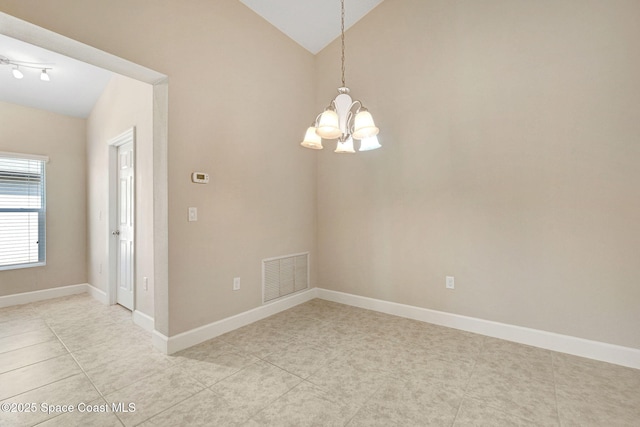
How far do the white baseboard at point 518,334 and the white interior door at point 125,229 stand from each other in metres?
2.95

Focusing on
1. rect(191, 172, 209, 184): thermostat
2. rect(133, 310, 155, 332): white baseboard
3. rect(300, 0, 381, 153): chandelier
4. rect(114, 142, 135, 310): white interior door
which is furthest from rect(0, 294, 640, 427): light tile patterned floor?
rect(300, 0, 381, 153): chandelier

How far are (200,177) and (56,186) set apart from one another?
318 centimetres

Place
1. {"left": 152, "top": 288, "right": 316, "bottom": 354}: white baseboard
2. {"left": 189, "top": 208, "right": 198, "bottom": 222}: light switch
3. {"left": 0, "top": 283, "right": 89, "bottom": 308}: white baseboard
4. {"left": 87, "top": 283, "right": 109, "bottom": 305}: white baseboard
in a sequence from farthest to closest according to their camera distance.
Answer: {"left": 87, "top": 283, "right": 109, "bottom": 305}: white baseboard → {"left": 0, "top": 283, "right": 89, "bottom": 308}: white baseboard → {"left": 189, "top": 208, "right": 198, "bottom": 222}: light switch → {"left": 152, "top": 288, "right": 316, "bottom": 354}: white baseboard

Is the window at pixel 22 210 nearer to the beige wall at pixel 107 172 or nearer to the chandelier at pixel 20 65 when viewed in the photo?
the beige wall at pixel 107 172

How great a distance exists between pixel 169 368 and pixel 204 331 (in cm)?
49

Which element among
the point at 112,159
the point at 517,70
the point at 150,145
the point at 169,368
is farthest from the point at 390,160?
the point at 112,159

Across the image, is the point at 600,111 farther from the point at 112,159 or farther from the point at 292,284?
the point at 112,159

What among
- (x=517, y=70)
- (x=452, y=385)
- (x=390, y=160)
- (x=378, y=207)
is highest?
(x=517, y=70)

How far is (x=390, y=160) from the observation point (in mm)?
3393

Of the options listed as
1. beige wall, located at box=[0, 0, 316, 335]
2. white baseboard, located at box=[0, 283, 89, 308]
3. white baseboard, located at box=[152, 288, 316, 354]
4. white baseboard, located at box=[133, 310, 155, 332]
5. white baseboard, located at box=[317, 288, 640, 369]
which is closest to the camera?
beige wall, located at box=[0, 0, 316, 335]

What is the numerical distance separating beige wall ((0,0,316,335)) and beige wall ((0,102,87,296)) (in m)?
3.09

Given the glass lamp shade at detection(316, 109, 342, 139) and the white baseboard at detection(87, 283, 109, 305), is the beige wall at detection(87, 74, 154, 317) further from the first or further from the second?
the glass lamp shade at detection(316, 109, 342, 139)

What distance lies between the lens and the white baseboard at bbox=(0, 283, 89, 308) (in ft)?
12.2

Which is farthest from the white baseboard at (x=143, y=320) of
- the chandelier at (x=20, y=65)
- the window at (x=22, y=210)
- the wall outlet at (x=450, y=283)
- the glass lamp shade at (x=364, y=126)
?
the wall outlet at (x=450, y=283)
